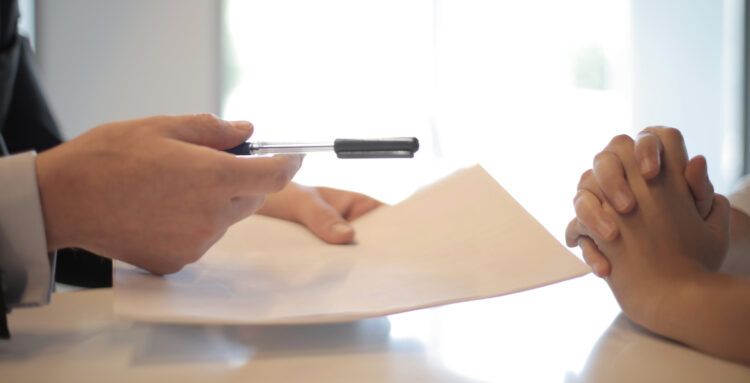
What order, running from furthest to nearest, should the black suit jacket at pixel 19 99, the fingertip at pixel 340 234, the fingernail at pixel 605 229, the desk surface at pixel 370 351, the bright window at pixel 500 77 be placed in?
the bright window at pixel 500 77
the black suit jacket at pixel 19 99
the fingertip at pixel 340 234
the fingernail at pixel 605 229
the desk surface at pixel 370 351

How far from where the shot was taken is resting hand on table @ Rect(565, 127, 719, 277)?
1.23 feet

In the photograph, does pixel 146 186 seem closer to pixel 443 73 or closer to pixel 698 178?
pixel 698 178

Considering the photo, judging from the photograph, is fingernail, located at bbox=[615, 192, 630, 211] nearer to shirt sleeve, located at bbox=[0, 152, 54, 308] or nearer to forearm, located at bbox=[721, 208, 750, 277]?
forearm, located at bbox=[721, 208, 750, 277]

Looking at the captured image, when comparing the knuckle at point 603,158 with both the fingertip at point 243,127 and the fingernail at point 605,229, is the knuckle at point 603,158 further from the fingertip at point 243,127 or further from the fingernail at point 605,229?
the fingertip at point 243,127

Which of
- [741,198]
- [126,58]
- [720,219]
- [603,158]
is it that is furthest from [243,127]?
[126,58]

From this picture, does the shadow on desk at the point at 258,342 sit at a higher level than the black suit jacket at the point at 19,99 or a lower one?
lower

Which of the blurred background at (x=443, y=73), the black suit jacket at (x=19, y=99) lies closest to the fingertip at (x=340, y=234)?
the black suit jacket at (x=19, y=99)

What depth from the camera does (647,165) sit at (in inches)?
14.6

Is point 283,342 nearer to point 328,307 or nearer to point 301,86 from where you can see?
point 328,307

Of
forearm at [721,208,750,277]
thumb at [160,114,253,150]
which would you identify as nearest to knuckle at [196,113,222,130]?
thumb at [160,114,253,150]

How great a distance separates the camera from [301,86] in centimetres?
257

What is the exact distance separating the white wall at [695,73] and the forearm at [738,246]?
2.51m

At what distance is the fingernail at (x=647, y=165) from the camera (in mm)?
368

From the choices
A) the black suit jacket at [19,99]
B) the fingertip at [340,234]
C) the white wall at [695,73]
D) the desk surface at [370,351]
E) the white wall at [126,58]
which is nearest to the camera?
the desk surface at [370,351]
